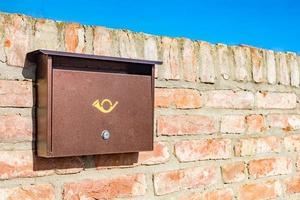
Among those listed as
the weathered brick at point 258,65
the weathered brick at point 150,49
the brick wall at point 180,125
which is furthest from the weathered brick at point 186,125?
the weathered brick at point 258,65

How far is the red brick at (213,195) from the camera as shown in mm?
2107

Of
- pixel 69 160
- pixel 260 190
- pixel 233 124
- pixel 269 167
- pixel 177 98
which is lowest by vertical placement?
pixel 260 190

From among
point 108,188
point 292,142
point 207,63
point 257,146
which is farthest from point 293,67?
point 108,188

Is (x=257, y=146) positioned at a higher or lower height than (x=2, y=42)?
lower

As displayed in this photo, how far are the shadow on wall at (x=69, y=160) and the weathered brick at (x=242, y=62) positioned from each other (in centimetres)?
70

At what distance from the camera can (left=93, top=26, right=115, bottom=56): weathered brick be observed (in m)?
1.86

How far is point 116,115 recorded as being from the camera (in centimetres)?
180

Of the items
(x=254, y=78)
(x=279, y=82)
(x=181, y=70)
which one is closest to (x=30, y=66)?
(x=181, y=70)

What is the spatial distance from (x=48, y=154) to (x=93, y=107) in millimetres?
234

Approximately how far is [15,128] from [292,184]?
4.97 ft

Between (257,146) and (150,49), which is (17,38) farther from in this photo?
(257,146)

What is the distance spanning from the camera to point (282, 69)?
2555 millimetres

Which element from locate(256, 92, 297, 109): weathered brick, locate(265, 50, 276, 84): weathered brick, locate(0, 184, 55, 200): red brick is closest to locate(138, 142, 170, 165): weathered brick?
locate(0, 184, 55, 200): red brick

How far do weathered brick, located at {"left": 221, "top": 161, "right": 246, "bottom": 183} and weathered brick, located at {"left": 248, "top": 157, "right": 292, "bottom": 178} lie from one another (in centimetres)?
6
